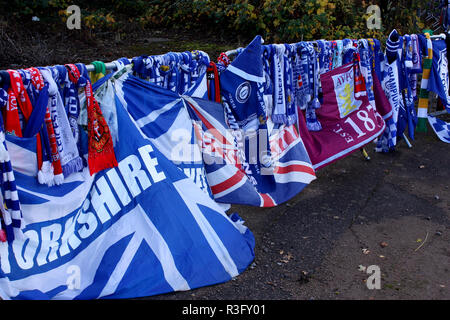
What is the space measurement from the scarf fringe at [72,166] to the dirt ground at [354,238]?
2.97ft

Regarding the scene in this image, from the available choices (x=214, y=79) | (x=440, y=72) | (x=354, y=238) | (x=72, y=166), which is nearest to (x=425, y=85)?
(x=440, y=72)

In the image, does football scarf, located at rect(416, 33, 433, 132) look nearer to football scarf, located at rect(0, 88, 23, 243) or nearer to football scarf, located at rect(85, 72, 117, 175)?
football scarf, located at rect(85, 72, 117, 175)

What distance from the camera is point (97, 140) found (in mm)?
2932

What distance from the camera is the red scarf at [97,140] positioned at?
9.48 feet

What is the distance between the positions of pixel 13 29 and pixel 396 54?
5.09 m

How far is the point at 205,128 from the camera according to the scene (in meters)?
3.44

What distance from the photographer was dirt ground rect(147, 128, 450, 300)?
9.86 ft

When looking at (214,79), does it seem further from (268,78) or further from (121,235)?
(121,235)

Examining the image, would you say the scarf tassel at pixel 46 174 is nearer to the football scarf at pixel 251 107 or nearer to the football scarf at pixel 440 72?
the football scarf at pixel 251 107

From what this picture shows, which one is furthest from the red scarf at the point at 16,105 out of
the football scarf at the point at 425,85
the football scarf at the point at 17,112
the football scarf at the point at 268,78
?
the football scarf at the point at 425,85

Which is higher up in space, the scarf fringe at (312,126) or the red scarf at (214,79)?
the red scarf at (214,79)

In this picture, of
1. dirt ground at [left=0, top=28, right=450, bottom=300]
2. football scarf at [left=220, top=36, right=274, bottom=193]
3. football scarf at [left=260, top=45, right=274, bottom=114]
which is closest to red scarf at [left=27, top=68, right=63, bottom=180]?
dirt ground at [left=0, top=28, right=450, bottom=300]

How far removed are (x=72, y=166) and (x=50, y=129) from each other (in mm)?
261

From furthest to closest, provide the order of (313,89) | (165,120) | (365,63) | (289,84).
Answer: (365,63) → (313,89) → (289,84) → (165,120)
